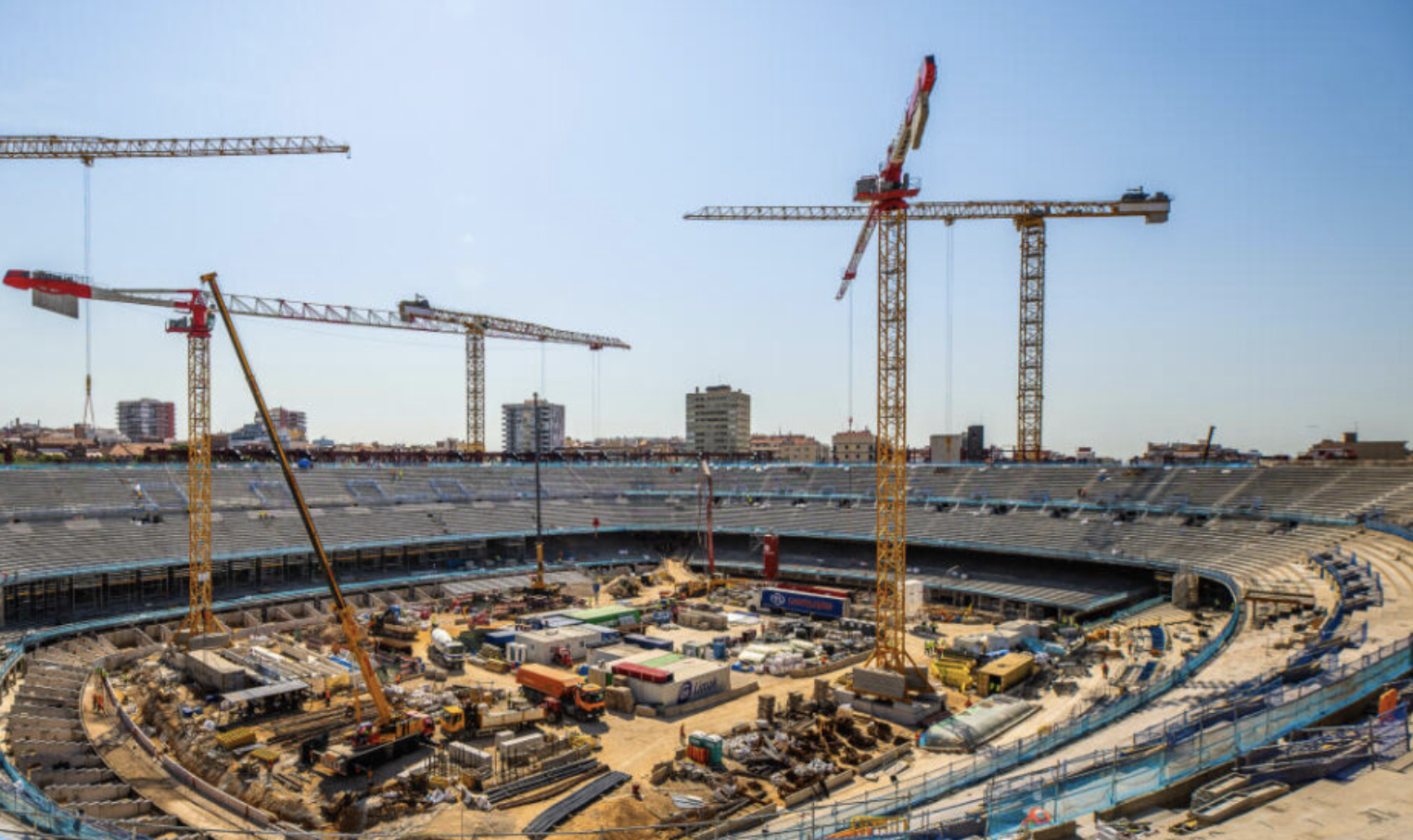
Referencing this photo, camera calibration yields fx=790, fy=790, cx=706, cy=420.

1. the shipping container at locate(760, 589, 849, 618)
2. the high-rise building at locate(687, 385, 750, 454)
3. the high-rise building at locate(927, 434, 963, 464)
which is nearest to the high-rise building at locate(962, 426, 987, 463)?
the high-rise building at locate(927, 434, 963, 464)

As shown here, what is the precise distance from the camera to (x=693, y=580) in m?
58.8

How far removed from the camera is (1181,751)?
15320 millimetres

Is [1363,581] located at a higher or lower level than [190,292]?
lower

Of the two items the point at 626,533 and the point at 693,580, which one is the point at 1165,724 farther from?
the point at 626,533

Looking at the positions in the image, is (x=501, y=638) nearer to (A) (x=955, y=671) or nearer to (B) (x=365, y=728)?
(B) (x=365, y=728)

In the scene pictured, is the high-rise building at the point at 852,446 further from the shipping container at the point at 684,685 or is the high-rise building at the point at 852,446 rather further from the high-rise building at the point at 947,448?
the shipping container at the point at 684,685

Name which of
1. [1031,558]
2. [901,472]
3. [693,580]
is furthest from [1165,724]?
[693,580]

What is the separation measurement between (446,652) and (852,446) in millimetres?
108343

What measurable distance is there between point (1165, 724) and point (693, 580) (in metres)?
42.1

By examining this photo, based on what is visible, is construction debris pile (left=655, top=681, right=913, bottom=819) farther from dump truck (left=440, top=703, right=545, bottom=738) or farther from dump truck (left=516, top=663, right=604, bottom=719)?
dump truck (left=440, top=703, right=545, bottom=738)

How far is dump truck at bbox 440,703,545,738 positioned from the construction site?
193mm

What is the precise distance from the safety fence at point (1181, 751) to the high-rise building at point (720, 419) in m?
138

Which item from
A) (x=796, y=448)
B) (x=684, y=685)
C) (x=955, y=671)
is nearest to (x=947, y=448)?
(x=955, y=671)

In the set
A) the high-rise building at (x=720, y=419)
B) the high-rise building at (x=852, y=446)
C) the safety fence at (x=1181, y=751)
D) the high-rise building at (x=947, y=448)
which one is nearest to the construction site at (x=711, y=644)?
the safety fence at (x=1181, y=751)
